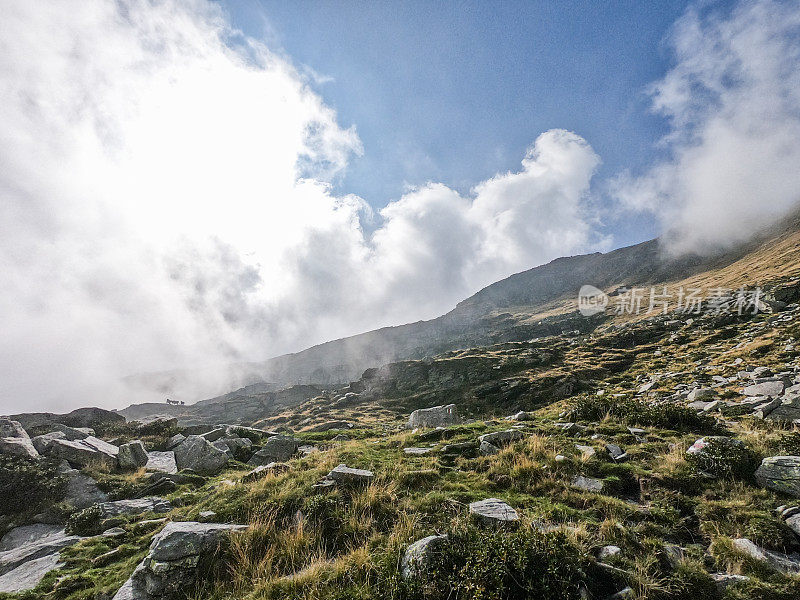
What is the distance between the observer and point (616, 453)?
10133mm

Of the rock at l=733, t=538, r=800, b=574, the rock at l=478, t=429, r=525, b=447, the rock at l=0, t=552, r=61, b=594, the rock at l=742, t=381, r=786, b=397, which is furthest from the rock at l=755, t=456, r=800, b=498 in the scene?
the rock at l=0, t=552, r=61, b=594

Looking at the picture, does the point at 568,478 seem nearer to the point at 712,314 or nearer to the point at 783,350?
the point at 783,350

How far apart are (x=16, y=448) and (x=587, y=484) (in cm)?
2360

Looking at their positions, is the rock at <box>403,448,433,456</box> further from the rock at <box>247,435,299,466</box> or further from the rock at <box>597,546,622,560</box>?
the rock at <box>247,435,299,466</box>

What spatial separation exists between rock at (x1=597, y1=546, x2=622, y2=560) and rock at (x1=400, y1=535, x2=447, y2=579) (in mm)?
2699

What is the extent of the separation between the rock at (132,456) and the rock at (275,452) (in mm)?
5543

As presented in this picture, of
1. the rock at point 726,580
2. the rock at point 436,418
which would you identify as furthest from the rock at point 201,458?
the rock at point 726,580

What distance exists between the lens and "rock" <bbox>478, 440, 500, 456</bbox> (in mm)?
11435

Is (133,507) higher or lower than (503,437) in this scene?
higher

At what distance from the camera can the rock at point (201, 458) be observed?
53.0 ft

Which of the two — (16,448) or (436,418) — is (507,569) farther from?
(16,448)

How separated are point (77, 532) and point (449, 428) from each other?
14.4 metres

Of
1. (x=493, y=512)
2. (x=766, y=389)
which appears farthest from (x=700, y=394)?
(x=493, y=512)

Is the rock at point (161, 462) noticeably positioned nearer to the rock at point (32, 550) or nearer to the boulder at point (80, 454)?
the boulder at point (80, 454)
